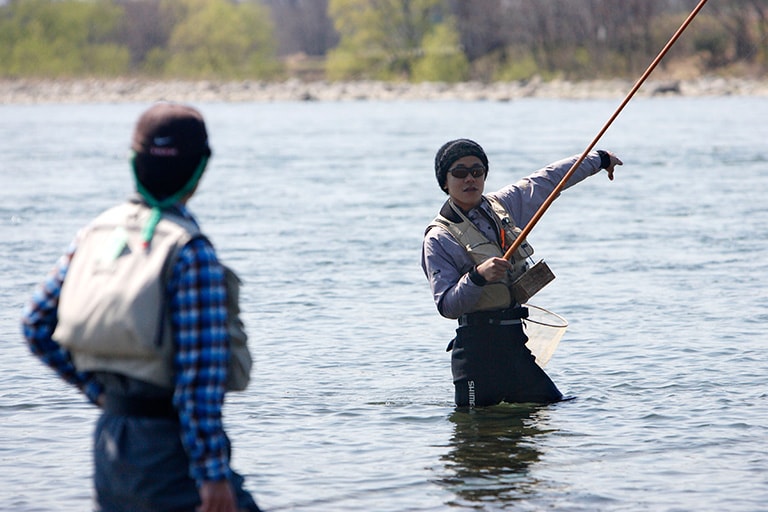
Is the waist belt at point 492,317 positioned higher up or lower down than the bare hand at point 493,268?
lower down

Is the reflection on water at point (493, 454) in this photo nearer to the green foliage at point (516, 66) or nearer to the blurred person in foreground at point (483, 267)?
the blurred person in foreground at point (483, 267)

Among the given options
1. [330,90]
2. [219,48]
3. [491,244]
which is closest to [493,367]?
[491,244]

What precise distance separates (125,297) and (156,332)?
99 millimetres

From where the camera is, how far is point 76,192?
790 inches

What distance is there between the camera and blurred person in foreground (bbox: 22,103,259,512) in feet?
9.06

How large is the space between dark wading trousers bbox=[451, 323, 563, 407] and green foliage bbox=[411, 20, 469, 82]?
6861cm

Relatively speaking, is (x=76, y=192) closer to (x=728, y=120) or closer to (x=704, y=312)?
(x=704, y=312)

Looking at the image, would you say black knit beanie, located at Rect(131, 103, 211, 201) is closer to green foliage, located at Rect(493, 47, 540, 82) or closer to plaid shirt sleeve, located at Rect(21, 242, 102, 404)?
plaid shirt sleeve, located at Rect(21, 242, 102, 404)

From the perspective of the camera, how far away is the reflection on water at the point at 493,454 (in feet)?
17.4

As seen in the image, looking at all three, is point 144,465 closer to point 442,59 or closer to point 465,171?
point 465,171

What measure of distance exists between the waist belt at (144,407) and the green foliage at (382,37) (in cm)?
7879

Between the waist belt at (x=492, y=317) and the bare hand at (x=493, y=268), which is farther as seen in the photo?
the waist belt at (x=492, y=317)

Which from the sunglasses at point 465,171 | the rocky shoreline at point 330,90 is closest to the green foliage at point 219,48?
the rocky shoreline at point 330,90

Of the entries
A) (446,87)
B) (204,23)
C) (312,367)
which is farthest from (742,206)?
(204,23)
